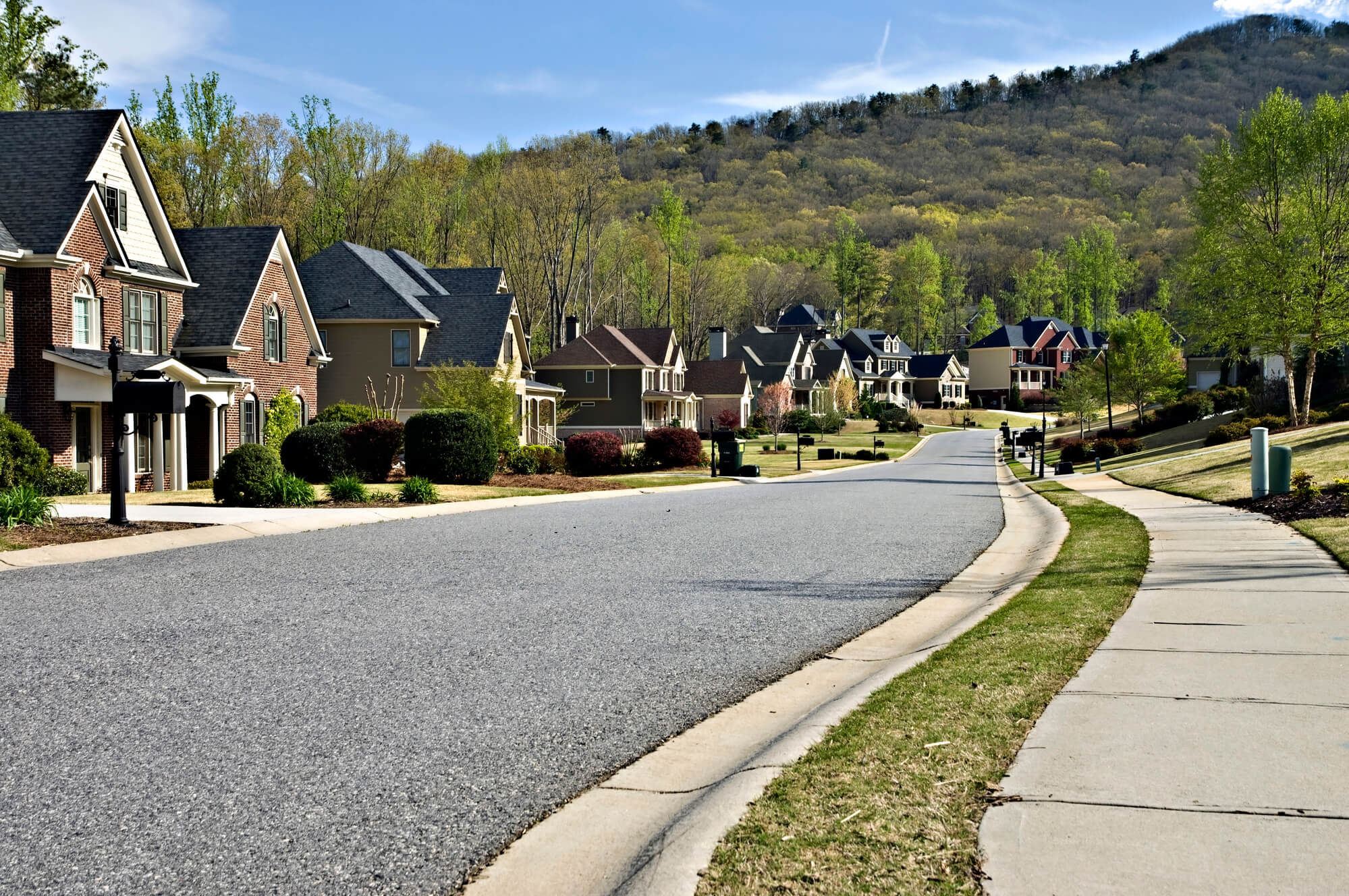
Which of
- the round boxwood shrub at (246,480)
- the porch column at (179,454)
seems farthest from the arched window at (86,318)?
the round boxwood shrub at (246,480)

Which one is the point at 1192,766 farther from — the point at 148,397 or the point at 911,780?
the point at 148,397

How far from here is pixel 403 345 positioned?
45.6 m

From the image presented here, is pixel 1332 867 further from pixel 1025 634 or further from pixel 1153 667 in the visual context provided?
pixel 1025 634

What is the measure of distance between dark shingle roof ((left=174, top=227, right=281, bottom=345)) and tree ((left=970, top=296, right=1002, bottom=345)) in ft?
407

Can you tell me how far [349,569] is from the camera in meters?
12.7

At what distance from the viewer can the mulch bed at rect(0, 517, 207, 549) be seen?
14.2 metres

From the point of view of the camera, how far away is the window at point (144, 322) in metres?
29.7

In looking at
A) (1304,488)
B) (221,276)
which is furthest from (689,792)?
(221,276)

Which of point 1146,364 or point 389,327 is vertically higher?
point 389,327

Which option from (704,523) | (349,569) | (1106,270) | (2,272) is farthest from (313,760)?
(1106,270)

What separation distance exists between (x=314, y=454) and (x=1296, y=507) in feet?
68.5

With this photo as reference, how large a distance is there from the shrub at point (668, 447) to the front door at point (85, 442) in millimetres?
18482

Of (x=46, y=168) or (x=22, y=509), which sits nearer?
(x=22, y=509)

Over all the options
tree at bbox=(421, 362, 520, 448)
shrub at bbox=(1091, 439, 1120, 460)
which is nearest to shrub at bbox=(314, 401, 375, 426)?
tree at bbox=(421, 362, 520, 448)
